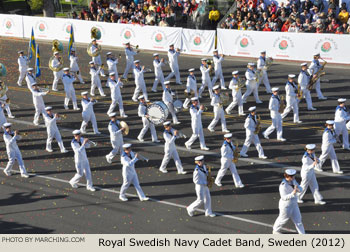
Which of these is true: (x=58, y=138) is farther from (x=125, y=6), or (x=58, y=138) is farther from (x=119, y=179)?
(x=125, y=6)

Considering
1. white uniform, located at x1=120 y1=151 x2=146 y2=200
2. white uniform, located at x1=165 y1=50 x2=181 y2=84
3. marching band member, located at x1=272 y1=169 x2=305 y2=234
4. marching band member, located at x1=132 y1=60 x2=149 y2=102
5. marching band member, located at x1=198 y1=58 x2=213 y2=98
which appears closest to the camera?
marching band member, located at x1=272 y1=169 x2=305 y2=234

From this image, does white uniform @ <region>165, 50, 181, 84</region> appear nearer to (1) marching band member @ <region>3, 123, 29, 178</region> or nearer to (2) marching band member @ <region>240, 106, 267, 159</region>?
(2) marching band member @ <region>240, 106, 267, 159</region>

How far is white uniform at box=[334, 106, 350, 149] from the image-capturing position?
20.0 metres

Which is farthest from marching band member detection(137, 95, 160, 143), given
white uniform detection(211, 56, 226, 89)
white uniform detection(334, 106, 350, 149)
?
white uniform detection(334, 106, 350, 149)

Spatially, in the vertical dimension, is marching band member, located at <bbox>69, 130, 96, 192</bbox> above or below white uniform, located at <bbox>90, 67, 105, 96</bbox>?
below

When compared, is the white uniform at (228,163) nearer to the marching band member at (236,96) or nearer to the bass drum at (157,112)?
the bass drum at (157,112)

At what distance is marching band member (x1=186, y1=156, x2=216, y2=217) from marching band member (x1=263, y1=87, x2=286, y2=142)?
20.2 ft

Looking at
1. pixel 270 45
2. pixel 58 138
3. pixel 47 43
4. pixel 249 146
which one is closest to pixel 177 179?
pixel 249 146

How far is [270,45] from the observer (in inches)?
1222

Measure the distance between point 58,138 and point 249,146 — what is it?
22.4 feet

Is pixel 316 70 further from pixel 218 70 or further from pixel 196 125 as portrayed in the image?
pixel 196 125

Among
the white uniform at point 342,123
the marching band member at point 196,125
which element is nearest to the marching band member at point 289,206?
the white uniform at point 342,123

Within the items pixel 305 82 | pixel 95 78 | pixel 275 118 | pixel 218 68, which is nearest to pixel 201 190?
pixel 275 118

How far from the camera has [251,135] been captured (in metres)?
19.6
